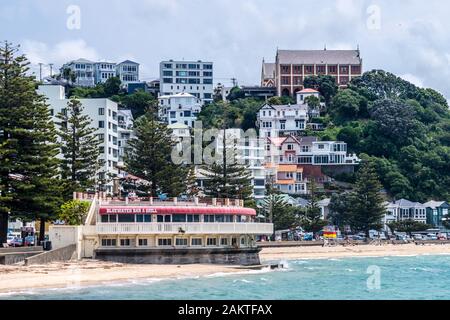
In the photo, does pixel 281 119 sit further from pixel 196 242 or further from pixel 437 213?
pixel 196 242

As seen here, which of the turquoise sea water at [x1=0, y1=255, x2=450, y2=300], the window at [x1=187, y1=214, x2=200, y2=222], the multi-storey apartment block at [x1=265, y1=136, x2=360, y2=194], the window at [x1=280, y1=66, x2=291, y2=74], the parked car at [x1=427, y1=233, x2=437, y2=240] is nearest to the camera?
the turquoise sea water at [x1=0, y1=255, x2=450, y2=300]

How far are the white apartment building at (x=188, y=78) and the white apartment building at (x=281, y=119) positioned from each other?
85.9ft

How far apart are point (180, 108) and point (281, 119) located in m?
18.7

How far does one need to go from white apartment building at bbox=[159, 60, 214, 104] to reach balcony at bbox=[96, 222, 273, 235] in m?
108

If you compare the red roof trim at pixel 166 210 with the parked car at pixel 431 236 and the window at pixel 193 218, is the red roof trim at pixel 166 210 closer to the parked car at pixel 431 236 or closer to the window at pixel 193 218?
the window at pixel 193 218

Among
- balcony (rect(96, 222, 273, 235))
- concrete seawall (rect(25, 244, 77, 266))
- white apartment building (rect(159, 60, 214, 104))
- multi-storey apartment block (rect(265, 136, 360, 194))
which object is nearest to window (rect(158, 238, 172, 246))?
balcony (rect(96, 222, 273, 235))

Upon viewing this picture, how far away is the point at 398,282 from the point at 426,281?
2250mm

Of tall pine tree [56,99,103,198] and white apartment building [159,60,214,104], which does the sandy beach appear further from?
white apartment building [159,60,214,104]

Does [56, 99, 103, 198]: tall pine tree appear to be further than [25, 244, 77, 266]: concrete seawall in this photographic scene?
Yes

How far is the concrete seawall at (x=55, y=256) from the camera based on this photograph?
3894 centimetres

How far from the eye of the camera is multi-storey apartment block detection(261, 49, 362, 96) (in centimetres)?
14875

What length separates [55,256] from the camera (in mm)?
40875
